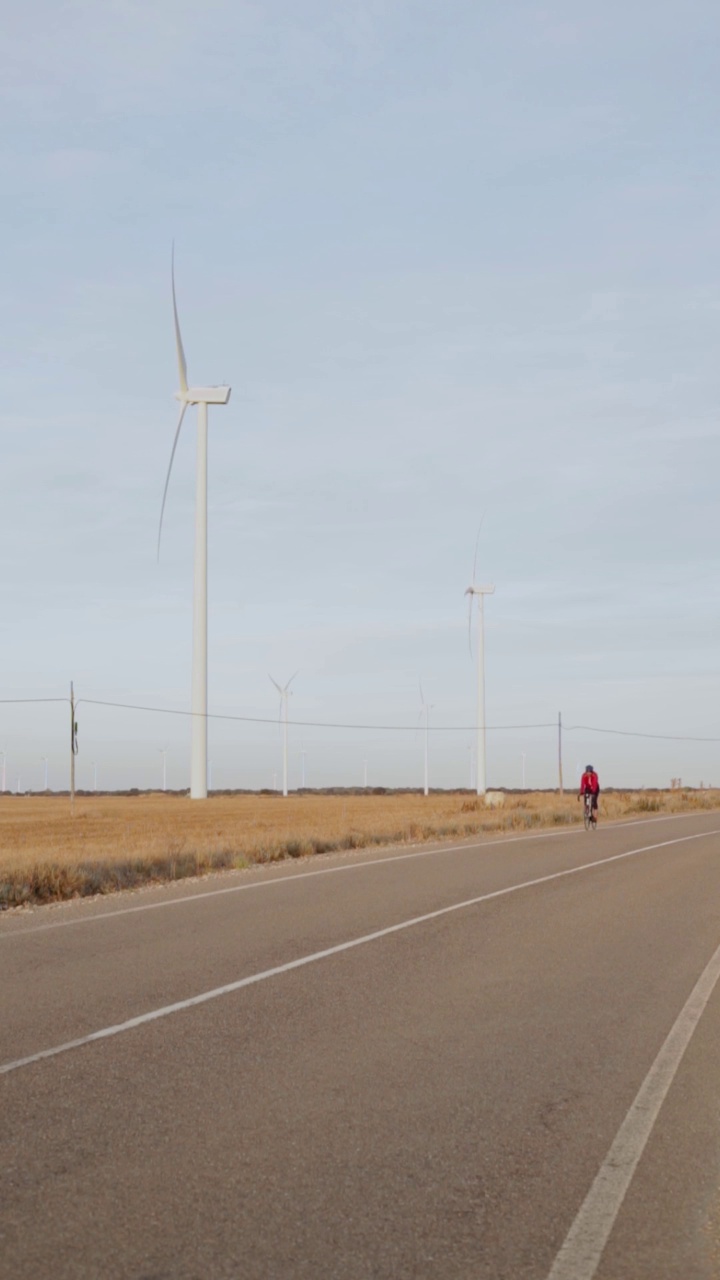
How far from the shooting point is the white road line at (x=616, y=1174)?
445 cm

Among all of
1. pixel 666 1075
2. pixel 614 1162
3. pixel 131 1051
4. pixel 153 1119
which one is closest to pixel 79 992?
pixel 131 1051

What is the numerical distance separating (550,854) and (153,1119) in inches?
796

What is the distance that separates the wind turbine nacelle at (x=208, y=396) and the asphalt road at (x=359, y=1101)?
43088 millimetres

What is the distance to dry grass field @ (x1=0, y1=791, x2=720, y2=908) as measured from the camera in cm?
1878

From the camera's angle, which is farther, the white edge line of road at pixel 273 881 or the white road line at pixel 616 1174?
the white edge line of road at pixel 273 881

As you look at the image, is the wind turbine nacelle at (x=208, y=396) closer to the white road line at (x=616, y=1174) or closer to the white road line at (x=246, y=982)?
the white road line at (x=246, y=982)

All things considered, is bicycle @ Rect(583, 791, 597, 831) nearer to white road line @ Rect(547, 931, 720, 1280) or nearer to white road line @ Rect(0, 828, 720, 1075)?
white road line @ Rect(0, 828, 720, 1075)

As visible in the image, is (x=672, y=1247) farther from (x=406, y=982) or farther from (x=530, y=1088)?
(x=406, y=982)

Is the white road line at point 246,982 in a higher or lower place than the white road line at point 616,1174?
higher

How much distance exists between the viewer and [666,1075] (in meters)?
7.11

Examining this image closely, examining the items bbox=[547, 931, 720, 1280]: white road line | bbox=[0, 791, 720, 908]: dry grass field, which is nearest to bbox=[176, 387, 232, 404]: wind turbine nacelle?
bbox=[0, 791, 720, 908]: dry grass field

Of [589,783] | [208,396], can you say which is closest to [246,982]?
[589,783]

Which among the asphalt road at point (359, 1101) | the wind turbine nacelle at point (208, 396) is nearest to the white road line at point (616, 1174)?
the asphalt road at point (359, 1101)

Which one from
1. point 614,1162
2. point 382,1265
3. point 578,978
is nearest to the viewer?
point 382,1265
